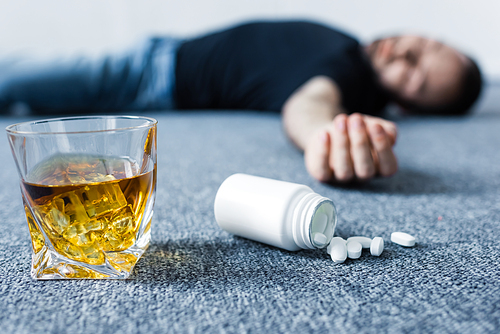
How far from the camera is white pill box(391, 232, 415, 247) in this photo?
0.43 meters

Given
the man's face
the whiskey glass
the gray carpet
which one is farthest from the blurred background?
the whiskey glass

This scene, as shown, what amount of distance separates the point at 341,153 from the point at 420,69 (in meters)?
0.98

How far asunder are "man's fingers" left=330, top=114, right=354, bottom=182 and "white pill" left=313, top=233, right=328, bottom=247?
0.80ft

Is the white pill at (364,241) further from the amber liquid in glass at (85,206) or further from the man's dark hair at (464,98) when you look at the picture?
the man's dark hair at (464,98)

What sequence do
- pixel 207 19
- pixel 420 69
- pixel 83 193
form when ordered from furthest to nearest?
pixel 207 19 < pixel 420 69 < pixel 83 193

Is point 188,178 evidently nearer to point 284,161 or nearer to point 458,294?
point 284,161

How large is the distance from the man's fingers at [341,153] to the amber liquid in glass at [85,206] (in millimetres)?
349

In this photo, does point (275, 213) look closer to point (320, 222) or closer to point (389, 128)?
point (320, 222)

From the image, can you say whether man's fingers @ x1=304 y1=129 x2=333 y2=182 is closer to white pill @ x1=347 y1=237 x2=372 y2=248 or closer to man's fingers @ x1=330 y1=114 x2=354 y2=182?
man's fingers @ x1=330 y1=114 x2=354 y2=182

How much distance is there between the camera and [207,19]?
2826 millimetres

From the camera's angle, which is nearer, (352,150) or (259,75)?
(352,150)

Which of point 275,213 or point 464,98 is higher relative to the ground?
point 275,213

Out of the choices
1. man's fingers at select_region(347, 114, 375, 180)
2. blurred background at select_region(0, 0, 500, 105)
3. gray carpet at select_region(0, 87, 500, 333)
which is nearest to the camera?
gray carpet at select_region(0, 87, 500, 333)

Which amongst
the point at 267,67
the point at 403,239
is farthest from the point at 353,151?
the point at 267,67
